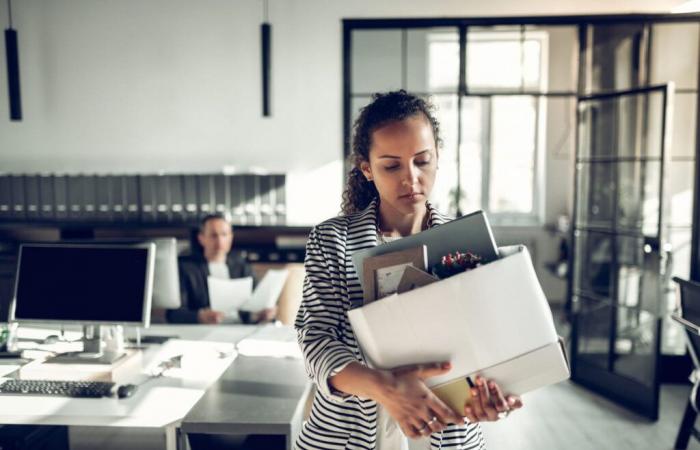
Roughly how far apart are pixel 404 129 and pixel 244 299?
210cm

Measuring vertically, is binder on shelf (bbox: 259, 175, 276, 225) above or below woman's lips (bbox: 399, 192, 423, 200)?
below

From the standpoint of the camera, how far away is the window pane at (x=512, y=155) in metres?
6.47

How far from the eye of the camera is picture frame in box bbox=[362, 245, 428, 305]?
2.71 ft

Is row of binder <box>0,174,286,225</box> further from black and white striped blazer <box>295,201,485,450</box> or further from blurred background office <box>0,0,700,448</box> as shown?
black and white striped blazer <box>295,201,485,450</box>

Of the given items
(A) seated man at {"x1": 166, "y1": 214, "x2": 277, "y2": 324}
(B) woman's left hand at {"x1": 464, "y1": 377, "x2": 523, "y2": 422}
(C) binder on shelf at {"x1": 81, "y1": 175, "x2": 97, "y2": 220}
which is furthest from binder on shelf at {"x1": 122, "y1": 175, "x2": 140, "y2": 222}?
(B) woman's left hand at {"x1": 464, "y1": 377, "x2": 523, "y2": 422}

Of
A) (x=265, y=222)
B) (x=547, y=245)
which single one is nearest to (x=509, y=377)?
(x=265, y=222)

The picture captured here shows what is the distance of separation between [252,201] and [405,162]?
3.67 m

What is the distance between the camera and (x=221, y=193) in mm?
4453

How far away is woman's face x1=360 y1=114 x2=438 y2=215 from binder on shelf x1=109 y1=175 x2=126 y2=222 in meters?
3.99

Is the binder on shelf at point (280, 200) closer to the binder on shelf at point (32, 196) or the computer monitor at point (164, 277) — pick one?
the binder on shelf at point (32, 196)

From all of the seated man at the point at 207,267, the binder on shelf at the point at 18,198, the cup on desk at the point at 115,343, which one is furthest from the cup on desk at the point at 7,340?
the binder on shelf at the point at 18,198

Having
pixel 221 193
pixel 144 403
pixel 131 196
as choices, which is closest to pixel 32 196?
pixel 131 196

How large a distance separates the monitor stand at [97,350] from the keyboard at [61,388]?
10 cm

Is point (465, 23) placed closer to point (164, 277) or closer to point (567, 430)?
point (567, 430)
